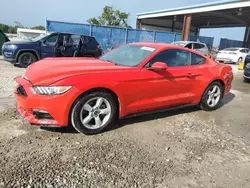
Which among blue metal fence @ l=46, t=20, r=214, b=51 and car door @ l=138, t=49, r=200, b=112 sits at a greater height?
blue metal fence @ l=46, t=20, r=214, b=51

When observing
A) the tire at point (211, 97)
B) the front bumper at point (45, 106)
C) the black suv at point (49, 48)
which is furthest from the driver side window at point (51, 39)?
the tire at point (211, 97)

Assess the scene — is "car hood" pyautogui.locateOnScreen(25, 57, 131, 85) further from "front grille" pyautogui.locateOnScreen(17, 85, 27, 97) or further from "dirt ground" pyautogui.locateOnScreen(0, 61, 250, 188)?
"dirt ground" pyautogui.locateOnScreen(0, 61, 250, 188)

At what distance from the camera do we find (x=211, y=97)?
5.37 meters

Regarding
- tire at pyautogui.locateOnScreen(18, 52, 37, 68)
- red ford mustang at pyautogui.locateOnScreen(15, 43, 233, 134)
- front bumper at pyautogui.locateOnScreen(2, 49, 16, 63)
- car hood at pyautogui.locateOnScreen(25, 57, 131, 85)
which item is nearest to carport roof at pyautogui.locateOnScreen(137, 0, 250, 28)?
tire at pyautogui.locateOnScreen(18, 52, 37, 68)

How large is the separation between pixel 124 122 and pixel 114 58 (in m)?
1.25

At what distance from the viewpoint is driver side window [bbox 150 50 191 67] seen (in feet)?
14.1

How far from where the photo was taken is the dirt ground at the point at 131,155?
266 cm

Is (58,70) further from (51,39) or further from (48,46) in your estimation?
(51,39)

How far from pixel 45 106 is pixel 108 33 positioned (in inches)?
603

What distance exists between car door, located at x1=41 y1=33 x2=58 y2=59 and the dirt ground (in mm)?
5614

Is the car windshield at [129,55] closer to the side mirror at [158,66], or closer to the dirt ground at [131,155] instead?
the side mirror at [158,66]

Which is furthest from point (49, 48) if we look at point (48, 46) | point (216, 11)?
point (216, 11)

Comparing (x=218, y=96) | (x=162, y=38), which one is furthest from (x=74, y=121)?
(x=162, y=38)

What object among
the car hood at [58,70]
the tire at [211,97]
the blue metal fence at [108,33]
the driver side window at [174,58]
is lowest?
the tire at [211,97]
